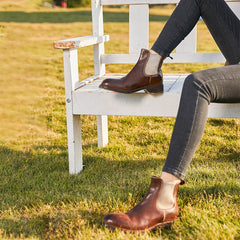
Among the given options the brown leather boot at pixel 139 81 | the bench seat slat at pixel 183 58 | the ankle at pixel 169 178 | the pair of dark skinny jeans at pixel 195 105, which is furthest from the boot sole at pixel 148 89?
the bench seat slat at pixel 183 58

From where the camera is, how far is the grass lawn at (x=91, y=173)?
143 centimetres

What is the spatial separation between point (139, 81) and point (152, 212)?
580 mm

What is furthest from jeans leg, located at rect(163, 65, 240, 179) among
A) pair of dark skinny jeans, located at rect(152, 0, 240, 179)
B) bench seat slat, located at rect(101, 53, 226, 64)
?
bench seat slat, located at rect(101, 53, 226, 64)

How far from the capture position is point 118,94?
1777 mm

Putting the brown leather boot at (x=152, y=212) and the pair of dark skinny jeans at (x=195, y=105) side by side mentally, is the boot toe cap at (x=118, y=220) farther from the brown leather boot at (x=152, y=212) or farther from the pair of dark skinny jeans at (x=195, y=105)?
the pair of dark skinny jeans at (x=195, y=105)

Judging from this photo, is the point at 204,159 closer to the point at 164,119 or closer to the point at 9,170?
the point at 164,119

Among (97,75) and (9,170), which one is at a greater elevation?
(97,75)

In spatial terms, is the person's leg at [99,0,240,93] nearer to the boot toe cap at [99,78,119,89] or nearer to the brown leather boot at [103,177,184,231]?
the boot toe cap at [99,78,119,89]

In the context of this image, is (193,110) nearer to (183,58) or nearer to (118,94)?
(118,94)

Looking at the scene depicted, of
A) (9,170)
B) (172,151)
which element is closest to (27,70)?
(9,170)

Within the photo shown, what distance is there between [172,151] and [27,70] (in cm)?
354

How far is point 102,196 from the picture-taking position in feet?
5.52

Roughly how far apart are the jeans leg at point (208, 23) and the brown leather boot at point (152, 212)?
0.59 m

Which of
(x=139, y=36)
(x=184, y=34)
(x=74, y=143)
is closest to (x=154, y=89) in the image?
(x=184, y=34)
